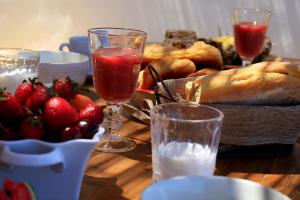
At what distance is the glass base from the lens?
3.32 feet

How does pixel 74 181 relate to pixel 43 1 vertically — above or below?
below

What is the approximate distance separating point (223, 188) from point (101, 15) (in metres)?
2.35

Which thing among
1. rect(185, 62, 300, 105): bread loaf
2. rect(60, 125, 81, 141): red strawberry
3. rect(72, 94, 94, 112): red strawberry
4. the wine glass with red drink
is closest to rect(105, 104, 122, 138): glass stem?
rect(185, 62, 300, 105): bread loaf

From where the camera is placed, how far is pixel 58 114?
0.73 m

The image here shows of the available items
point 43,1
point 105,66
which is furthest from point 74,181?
point 43,1

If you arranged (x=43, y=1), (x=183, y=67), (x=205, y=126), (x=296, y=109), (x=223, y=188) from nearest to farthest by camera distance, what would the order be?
(x=223, y=188), (x=205, y=126), (x=296, y=109), (x=183, y=67), (x=43, y=1)

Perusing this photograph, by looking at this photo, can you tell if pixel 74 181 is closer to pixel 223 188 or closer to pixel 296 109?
pixel 223 188

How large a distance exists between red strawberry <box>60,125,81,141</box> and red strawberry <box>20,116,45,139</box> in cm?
3

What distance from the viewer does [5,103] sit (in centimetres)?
74

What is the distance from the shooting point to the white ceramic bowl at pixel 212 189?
68 centimetres

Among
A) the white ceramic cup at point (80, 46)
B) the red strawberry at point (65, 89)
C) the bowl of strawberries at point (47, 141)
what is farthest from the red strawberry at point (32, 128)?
the white ceramic cup at point (80, 46)

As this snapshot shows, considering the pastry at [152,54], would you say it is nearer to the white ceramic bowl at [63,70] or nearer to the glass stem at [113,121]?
the white ceramic bowl at [63,70]

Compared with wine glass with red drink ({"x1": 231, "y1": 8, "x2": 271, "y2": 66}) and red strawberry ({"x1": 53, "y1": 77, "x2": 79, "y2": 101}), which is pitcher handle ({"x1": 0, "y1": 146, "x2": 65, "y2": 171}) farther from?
wine glass with red drink ({"x1": 231, "y1": 8, "x2": 271, "y2": 66})

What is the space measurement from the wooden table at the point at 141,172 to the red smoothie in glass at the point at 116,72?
0.10 metres
